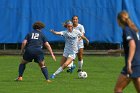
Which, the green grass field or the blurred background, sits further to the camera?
the blurred background

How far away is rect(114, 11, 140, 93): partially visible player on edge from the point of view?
9617mm

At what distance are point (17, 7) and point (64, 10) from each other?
2.54 m

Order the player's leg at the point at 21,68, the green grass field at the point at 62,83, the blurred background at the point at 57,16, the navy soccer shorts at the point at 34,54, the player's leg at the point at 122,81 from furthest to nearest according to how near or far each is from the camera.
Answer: the blurred background at the point at 57,16 → the player's leg at the point at 21,68 → the navy soccer shorts at the point at 34,54 → the green grass field at the point at 62,83 → the player's leg at the point at 122,81

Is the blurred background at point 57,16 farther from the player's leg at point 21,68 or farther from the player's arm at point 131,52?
the player's arm at point 131,52

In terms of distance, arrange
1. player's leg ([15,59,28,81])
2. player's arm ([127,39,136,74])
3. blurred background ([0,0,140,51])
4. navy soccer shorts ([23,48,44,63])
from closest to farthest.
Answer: player's arm ([127,39,136,74]), navy soccer shorts ([23,48,44,63]), player's leg ([15,59,28,81]), blurred background ([0,0,140,51])

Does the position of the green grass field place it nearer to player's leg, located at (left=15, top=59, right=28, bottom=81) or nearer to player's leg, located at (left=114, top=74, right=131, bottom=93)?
player's leg, located at (left=15, top=59, right=28, bottom=81)

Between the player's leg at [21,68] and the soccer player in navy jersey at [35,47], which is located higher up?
the soccer player in navy jersey at [35,47]

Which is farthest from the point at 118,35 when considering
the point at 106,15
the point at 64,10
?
the point at 64,10

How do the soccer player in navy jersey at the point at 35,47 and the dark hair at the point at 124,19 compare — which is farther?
the soccer player in navy jersey at the point at 35,47

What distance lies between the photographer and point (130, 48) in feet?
31.6

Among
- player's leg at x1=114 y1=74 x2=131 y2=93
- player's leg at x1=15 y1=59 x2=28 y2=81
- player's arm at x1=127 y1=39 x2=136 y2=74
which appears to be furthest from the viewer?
player's leg at x1=15 y1=59 x2=28 y2=81

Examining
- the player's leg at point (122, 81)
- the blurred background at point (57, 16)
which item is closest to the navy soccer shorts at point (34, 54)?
the player's leg at point (122, 81)

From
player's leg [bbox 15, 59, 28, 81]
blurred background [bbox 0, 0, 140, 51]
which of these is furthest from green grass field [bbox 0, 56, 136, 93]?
blurred background [bbox 0, 0, 140, 51]

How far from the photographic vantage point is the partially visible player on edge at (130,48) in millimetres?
9617
